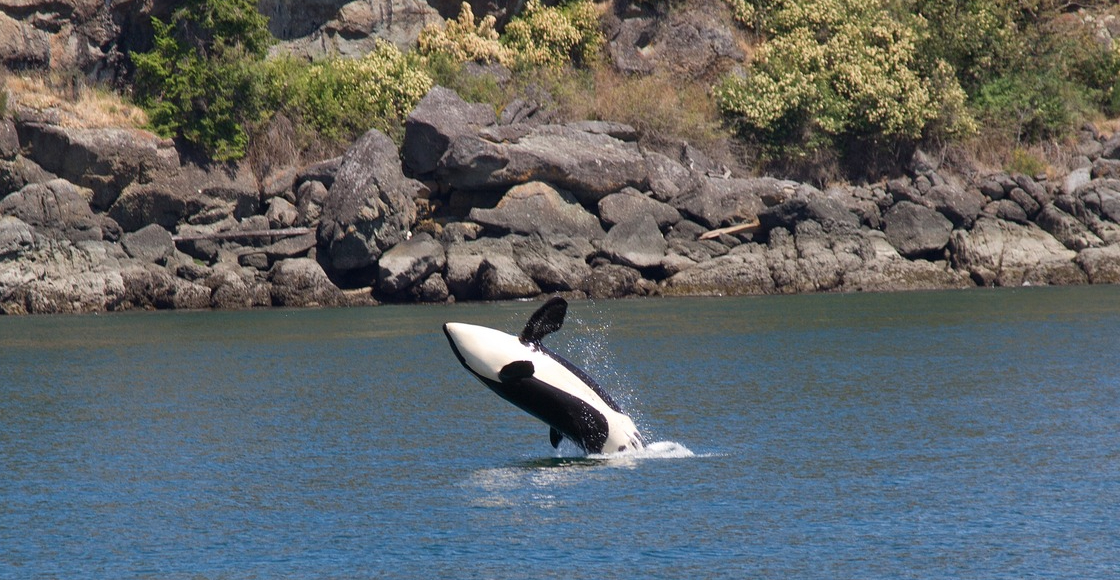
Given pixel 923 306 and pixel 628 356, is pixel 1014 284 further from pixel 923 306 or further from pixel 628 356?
pixel 628 356

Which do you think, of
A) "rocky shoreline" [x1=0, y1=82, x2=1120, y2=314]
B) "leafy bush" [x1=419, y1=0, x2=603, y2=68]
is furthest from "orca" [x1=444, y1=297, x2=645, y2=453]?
"leafy bush" [x1=419, y1=0, x2=603, y2=68]

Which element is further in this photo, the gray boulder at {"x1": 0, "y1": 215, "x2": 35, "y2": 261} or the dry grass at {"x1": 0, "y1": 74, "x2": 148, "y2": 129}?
the dry grass at {"x1": 0, "y1": 74, "x2": 148, "y2": 129}

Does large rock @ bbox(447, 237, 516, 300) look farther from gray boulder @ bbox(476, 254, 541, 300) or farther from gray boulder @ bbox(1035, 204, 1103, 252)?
gray boulder @ bbox(1035, 204, 1103, 252)

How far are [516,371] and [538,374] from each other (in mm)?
345

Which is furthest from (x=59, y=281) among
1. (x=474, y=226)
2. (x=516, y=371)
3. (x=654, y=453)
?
(x=516, y=371)

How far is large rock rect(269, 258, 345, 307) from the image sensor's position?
38094mm

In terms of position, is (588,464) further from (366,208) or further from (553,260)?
(366,208)

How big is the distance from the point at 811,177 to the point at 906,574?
36.8 m

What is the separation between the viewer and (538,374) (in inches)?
542

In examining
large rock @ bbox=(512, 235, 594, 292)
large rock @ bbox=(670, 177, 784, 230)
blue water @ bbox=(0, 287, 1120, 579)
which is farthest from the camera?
large rock @ bbox=(670, 177, 784, 230)

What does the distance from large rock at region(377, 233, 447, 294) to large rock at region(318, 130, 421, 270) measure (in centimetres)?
58

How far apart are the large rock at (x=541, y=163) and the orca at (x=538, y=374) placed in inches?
1013

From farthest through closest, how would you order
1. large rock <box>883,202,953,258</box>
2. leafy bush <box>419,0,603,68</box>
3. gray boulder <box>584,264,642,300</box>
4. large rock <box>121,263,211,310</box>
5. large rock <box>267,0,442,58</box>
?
large rock <box>267,0,442,58</box>, leafy bush <box>419,0,603,68</box>, large rock <box>883,202,953,258</box>, gray boulder <box>584,264,642,300</box>, large rock <box>121,263,211,310</box>

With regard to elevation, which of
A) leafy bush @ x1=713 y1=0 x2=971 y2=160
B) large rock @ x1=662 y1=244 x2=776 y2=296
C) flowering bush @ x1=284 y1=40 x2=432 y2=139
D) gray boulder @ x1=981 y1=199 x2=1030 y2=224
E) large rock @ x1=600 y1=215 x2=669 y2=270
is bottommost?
large rock @ x1=662 y1=244 x2=776 y2=296
